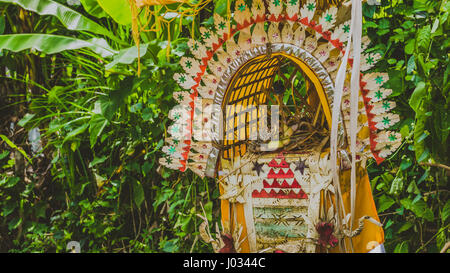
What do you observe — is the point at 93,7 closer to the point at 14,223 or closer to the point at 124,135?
the point at 124,135

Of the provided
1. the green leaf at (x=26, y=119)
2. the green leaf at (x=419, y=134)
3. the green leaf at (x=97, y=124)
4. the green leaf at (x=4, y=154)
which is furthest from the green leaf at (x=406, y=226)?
the green leaf at (x=4, y=154)

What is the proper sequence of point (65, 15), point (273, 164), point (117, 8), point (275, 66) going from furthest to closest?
point (65, 15)
point (117, 8)
point (275, 66)
point (273, 164)

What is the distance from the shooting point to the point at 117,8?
1184mm

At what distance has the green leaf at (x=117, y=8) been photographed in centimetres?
117

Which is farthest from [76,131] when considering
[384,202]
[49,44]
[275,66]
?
[384,202]

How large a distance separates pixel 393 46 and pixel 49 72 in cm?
127

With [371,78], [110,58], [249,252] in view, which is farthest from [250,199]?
[110,58]

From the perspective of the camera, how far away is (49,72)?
5.43ft

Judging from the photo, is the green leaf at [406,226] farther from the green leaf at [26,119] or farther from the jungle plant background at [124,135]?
the green leaf at [26,119]

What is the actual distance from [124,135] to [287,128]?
2.05 feet

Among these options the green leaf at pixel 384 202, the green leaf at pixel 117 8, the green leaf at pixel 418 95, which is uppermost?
the green leaf at pixel 117 8

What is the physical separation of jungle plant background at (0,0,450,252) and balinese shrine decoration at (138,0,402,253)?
180 mm

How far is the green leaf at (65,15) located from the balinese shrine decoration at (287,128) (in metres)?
0.46

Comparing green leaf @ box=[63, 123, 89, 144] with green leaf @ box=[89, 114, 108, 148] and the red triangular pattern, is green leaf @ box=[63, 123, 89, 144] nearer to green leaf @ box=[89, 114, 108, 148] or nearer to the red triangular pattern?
green leaf @ box=[89, 114, 108, 148]
